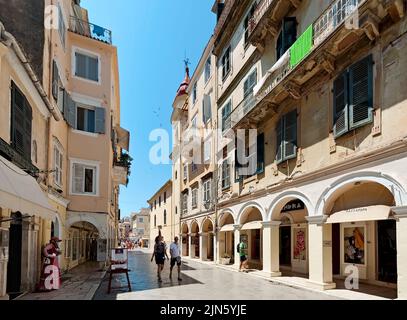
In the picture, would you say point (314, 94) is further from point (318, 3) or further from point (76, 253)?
point (76, 253)

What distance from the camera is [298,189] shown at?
546 inches

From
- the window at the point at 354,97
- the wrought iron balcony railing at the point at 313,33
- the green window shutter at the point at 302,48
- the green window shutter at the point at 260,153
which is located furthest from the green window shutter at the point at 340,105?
the green window shutter at the point at 260,153

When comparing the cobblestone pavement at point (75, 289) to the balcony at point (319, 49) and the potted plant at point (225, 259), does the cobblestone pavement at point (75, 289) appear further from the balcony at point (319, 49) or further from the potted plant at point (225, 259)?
the balcony at point (319, 49)

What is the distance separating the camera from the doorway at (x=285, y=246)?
19.4 metres

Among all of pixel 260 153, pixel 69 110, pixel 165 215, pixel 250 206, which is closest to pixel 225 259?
pixel 250 206

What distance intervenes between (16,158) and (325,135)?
31.0ft

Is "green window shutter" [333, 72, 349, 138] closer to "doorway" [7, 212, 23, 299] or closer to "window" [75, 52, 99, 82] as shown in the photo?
"doorway" [7, 212, 23, 299]

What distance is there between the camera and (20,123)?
10.1 m

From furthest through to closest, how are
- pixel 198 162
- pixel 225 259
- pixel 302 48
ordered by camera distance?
pixel 198 162, pixel 225 259, pixel 302 48

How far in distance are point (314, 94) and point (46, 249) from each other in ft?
34.9

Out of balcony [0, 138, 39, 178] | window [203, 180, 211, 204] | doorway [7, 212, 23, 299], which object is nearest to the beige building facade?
window [203, 180, 211, 204]

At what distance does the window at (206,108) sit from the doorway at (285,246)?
10687 mm

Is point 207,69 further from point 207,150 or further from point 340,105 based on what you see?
point 340,105

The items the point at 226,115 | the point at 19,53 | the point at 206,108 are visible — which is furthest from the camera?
the point at 206,108
